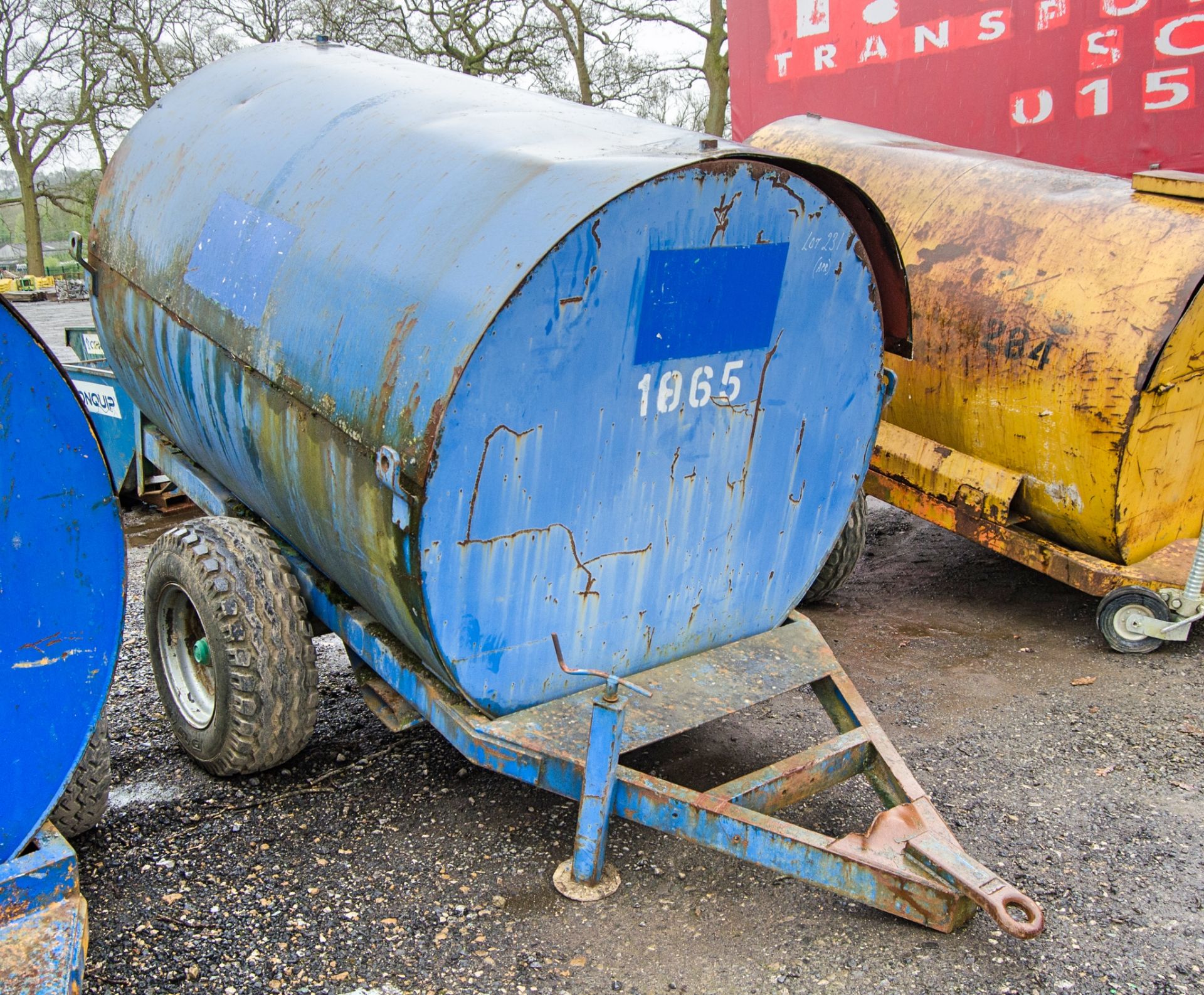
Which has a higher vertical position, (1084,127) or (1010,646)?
(1084,127)

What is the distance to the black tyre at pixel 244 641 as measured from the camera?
11.5 feet

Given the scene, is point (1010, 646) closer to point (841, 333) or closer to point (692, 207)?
point (841, 333)

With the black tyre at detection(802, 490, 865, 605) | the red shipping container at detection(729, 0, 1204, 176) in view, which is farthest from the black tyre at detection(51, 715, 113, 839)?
the red shipping container at detection(729, 0, 1204, 176)

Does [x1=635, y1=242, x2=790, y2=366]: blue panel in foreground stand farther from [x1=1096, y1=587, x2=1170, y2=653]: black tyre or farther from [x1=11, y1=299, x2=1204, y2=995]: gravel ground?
[x1=1096, y1=587, x2=1170, y2=653]: black tyre

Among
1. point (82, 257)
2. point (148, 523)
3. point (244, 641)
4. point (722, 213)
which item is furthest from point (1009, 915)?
point (148, 523)

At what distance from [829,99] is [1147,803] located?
8048 millimetres

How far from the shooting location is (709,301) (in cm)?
309

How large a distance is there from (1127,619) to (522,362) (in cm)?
336

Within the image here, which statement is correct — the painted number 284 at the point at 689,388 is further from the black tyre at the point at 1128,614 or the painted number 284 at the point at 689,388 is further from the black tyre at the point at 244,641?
the black tyre at the point at 1128,614

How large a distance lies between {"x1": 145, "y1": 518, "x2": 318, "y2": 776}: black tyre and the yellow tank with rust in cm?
259

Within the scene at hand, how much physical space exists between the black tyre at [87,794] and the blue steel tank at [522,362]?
871 millimetres

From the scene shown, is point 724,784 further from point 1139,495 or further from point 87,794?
point 1139,495

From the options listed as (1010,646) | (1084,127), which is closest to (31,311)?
(1084,127)

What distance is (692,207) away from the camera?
2.93 m
